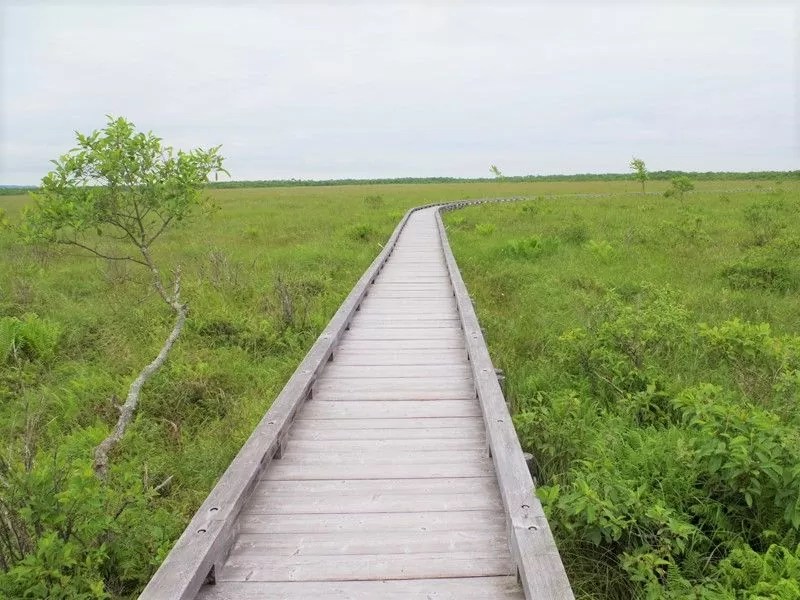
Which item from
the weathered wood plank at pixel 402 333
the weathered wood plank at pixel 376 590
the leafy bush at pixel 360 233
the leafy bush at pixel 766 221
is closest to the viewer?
the weathered wood plank at pixel 376 590

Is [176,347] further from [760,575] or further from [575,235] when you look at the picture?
[575,235]

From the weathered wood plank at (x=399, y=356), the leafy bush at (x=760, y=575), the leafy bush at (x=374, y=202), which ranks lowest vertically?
the leafy bush at (x=760, y=575)

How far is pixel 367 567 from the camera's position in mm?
2492

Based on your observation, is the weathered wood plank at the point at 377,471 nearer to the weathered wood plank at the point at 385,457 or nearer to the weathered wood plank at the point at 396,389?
the weathered wood plank at the point at 385,457

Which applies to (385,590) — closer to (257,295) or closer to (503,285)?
(257,295)

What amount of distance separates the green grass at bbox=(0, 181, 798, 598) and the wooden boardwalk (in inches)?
23.3

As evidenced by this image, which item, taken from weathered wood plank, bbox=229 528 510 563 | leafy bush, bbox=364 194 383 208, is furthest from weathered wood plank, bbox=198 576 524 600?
leafy bush, bbox=364 194 383 208

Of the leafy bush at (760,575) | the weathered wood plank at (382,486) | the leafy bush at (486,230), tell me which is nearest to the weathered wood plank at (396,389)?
the weathered wood plank at (382,486)

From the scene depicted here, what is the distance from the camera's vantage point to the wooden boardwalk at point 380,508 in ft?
Result: 7.81

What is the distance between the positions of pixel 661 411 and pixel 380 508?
257 cm

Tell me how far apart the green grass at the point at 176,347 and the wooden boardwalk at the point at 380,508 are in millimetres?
593

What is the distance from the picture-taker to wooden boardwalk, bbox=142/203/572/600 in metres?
2.38

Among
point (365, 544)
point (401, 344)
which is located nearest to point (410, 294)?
point (401, 344)

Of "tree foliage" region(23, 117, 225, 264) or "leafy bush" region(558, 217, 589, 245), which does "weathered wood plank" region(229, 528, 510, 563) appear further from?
"leafy bush" region(558, 217, 589, 245)
